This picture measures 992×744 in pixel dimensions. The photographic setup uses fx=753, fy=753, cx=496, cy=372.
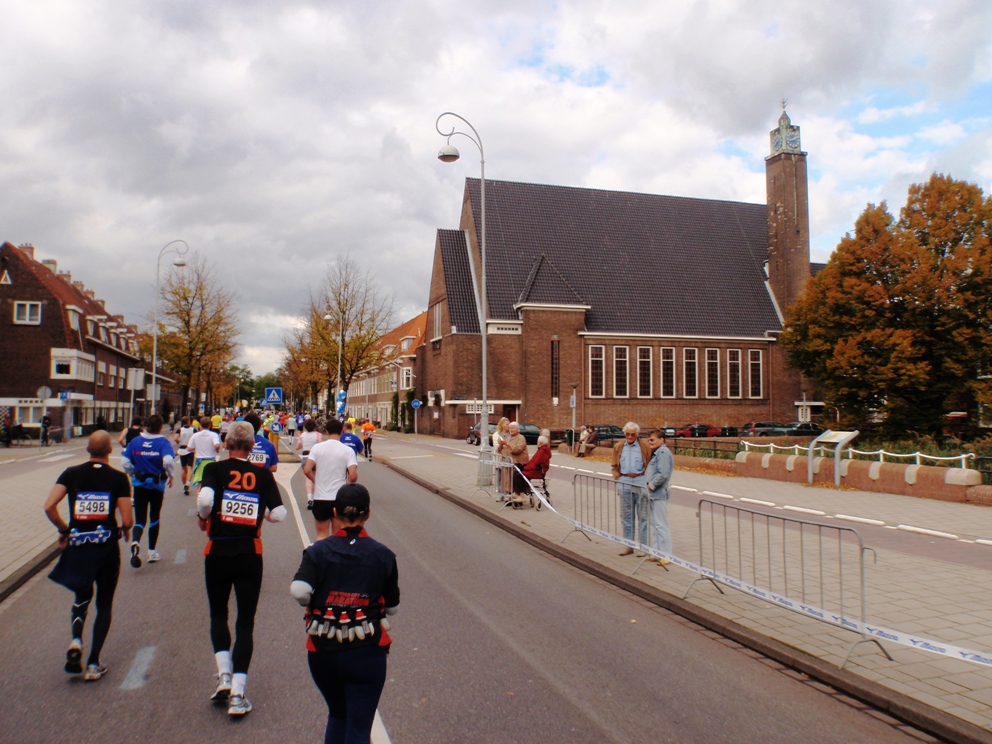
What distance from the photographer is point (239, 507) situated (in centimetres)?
503

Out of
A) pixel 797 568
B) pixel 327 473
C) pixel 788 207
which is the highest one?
pixel 788 207

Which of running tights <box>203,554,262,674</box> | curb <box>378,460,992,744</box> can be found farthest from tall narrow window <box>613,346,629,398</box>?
running tights <box>203,554,262,674</box>

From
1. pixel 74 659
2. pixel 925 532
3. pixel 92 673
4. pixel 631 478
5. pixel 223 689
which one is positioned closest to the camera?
pixel 223 689

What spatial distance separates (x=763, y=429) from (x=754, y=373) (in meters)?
7.54

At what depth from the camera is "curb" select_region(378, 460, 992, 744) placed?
15.1 ft

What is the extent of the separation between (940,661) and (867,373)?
26.8 metres

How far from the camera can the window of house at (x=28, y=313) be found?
49250 mm

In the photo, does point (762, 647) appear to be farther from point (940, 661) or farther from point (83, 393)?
point (83, 393)

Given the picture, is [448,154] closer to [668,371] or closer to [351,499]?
[351,499]

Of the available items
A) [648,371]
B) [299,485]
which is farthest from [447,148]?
[648,371]

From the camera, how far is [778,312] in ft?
187

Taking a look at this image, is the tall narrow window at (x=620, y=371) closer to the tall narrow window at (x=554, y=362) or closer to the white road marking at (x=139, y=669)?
the tall narrow window at (x=554, y=362)

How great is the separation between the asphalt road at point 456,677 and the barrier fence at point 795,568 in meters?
0.70

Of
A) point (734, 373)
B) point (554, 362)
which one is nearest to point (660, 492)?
point (554, 362)
